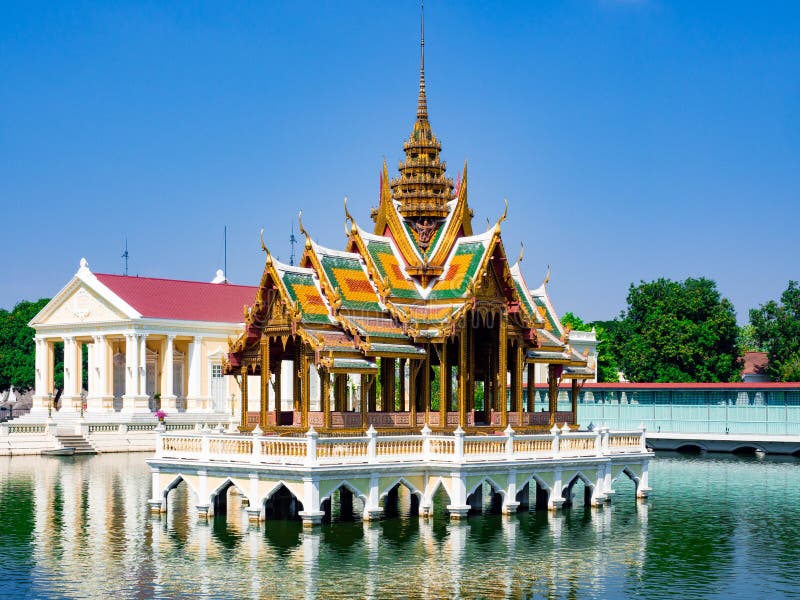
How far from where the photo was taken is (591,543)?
2784cm

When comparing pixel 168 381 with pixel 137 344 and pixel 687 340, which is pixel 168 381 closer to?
pixel 137 344

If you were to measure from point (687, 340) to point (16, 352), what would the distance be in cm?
5150

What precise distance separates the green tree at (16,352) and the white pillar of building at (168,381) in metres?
24.8

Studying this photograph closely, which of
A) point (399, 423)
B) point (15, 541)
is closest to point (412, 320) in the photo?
point (399, 423)

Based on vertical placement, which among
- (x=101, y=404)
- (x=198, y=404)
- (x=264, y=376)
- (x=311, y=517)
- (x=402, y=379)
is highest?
(x=264, y=376)

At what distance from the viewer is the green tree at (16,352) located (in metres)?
98.2

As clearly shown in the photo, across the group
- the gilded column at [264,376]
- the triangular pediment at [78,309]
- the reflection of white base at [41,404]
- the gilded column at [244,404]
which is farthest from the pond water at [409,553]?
the reflection of white base at [41,404]

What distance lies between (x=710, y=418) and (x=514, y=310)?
33.6 meters

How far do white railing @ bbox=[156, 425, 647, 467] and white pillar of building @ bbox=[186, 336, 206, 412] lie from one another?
1830 inches

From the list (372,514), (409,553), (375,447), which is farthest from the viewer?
(372,514)

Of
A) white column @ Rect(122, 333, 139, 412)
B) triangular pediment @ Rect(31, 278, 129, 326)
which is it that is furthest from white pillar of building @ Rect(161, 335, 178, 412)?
triangular pediment @ Rect(31, 278, 129, 326)

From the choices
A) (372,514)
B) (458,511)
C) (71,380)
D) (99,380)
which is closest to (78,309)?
(71,380)

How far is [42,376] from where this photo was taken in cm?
8100

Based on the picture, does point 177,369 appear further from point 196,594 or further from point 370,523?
point 196,594
